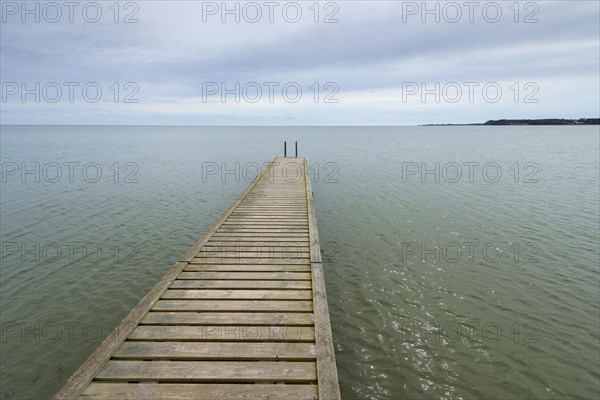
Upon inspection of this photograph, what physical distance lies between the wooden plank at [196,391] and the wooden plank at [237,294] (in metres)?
1.98

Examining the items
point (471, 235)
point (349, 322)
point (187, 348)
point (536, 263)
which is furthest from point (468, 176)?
point (187, 348)

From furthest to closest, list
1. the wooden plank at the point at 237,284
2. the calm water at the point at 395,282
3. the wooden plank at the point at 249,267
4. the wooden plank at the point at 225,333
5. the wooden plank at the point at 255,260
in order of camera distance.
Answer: the wooden plank at the point at 255,260
the wooden plank at the point at 249,267
the wooden plank at the point at 237,284
the calm water at the point at 395,282
the wooden plank at the point at 225,333

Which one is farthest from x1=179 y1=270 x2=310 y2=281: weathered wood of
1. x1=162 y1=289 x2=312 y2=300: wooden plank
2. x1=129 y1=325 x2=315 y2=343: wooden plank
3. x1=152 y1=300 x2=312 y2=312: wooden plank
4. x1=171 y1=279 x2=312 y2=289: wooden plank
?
x1=129 y1=325 x2=315 y2=343: wooden plank

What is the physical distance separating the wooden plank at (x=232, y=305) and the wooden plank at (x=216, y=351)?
0.87 m

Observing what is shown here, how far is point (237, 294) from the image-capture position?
5.93 metres

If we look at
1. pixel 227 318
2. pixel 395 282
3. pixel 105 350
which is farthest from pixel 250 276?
pixel 395 282

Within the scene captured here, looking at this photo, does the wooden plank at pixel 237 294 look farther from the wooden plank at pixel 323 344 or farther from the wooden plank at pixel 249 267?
the wooden plank at pixel 249 267

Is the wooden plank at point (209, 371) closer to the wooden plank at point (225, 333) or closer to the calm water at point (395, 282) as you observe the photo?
the wooden plank at point (225, 333)

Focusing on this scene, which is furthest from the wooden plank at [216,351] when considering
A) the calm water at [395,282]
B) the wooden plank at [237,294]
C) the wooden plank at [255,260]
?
the wooden plank at [255,260]

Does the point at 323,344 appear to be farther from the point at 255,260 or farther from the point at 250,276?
the point at 255,260

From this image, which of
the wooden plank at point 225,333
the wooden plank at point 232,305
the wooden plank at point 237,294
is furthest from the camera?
the wooden plank at point 237,294

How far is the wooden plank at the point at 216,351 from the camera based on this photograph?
14.1 ft

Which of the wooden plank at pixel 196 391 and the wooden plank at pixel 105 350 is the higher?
the wooden plank at pixel 105 350

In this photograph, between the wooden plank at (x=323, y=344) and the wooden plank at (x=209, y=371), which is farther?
the wooden plank at (x=209, y=371)
